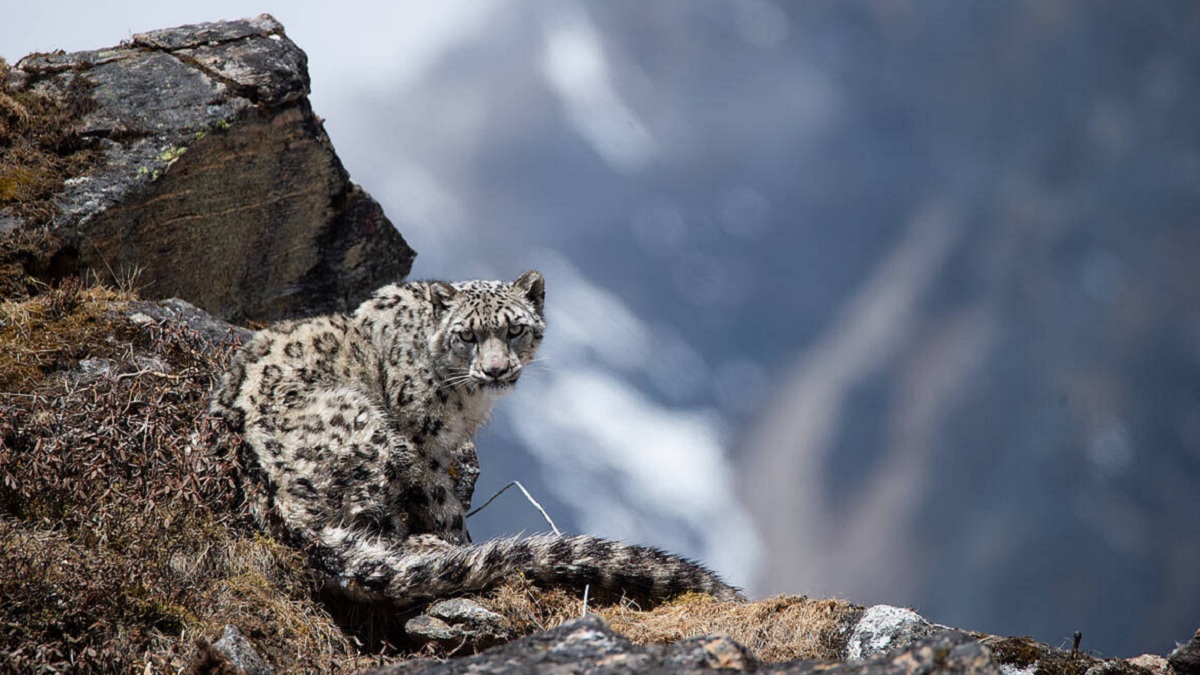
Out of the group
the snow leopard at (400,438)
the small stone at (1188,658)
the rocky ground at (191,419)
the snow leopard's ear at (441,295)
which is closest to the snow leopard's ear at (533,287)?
the snow leopard at (400,438)

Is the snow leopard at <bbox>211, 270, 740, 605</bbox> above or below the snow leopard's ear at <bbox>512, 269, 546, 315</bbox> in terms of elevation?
below

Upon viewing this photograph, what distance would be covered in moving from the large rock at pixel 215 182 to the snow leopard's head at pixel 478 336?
217 inches

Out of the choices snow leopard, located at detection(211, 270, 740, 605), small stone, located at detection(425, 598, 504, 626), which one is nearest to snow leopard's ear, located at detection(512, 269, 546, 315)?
snow leopard, located at detection(211, 270, 740, 605)

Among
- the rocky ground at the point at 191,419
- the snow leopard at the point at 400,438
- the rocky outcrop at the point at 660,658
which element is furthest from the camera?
the snow leopard at the point at 400,438

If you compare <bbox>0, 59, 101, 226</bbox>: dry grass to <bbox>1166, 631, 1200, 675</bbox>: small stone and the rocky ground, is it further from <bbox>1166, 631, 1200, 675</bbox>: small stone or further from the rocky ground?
<bbox>1166, 631, 1200, 675</bbox>: small stone

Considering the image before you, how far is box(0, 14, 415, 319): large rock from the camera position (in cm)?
1420

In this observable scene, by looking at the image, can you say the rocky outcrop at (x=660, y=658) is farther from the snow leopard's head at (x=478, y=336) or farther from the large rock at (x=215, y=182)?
the large rock at (x=215, y=182)

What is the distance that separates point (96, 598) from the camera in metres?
7.18

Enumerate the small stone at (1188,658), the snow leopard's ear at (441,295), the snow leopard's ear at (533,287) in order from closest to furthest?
the small stone at (1188,658), the snow leopard's ear at (441,295), the snow leopard's ear at (533,287)

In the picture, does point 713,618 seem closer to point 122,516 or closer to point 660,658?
point 660,658

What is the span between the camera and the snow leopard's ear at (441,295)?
10.4 metres

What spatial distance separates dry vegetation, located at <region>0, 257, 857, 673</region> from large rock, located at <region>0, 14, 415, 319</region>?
3.37 meters

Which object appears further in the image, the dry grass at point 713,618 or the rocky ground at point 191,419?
the dry grass at point 713,618

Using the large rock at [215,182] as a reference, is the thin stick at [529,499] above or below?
below
